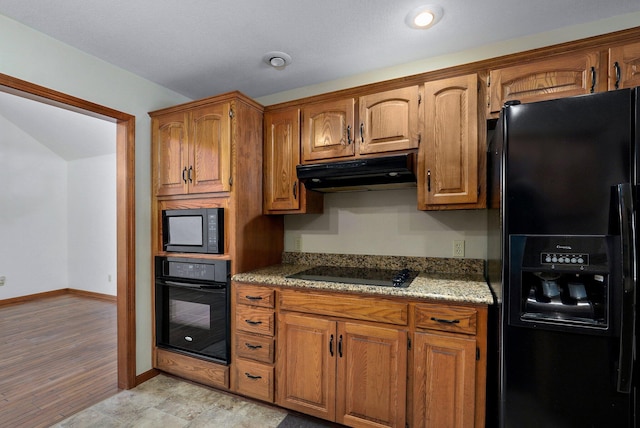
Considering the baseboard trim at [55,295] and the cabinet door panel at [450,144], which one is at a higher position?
the cabinet door panel at [450,144]

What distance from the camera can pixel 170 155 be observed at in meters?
2.51

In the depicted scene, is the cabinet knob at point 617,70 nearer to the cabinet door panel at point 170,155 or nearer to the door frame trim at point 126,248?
the cabinet door panel at point 170,155

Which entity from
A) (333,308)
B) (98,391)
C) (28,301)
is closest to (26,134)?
(28,301)

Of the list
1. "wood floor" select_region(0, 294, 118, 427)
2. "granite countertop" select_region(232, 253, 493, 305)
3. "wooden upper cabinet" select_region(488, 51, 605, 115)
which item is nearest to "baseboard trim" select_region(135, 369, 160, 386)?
"wood floor" select_region(0, 294, 118, 427)

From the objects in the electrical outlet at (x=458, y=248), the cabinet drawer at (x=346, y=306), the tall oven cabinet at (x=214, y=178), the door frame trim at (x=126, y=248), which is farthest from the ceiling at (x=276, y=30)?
the cabinet drawer at (x=346, y=306)

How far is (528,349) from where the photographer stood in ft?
4.41

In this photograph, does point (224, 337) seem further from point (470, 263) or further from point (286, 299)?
point (470, 263)

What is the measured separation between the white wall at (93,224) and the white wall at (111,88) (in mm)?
2967

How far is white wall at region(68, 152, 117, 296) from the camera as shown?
497 cm

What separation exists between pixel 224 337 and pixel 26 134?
5.18 meters

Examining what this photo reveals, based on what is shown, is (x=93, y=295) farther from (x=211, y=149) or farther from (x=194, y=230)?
(x=211, y=149)

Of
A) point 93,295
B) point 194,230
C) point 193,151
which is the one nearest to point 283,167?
point 193,151

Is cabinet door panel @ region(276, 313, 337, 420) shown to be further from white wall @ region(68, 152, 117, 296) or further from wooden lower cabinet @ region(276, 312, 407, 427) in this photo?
white wall @ region(68, 152, 117, 296)

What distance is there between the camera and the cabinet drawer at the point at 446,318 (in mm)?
1575
